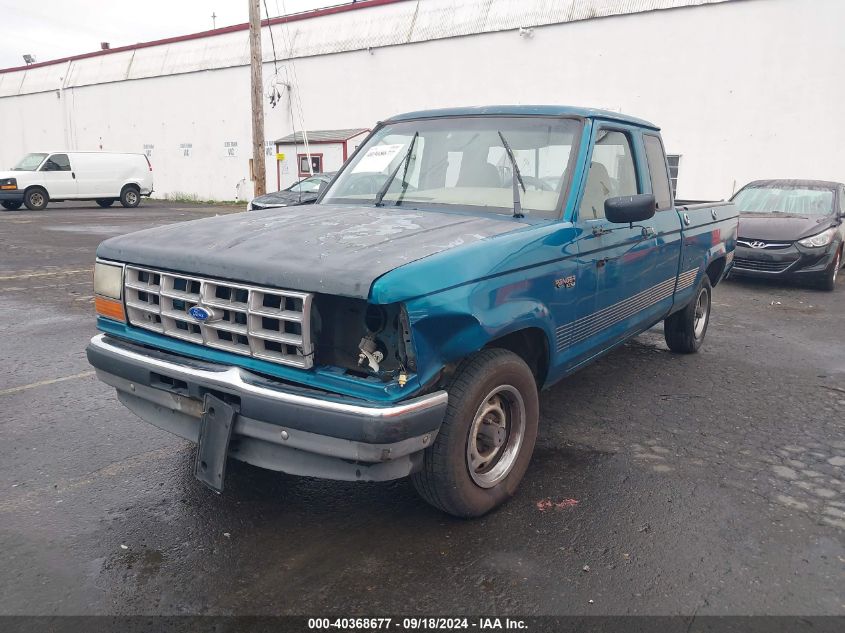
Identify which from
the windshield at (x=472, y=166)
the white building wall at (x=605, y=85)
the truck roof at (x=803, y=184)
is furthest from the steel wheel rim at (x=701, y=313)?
the white building wall at (x=605, y=85)

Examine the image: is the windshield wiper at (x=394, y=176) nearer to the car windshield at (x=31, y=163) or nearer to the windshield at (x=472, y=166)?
the windshield at (x=472, y=166)

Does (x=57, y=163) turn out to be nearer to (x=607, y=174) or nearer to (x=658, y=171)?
(x=658, y=171)

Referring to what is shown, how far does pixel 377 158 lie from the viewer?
4.37 m

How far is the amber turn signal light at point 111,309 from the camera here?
3.35 m

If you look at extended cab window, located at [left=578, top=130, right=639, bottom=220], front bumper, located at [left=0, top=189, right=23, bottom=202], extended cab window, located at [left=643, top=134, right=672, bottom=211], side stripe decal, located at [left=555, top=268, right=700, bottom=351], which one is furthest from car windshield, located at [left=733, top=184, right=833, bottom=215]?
front bumper, located at [left=0, top=189, right=23, bottom=202]

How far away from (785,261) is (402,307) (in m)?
8.91

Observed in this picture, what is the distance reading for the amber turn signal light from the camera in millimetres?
3346

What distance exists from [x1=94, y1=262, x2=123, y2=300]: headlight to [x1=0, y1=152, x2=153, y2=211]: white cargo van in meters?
21.7

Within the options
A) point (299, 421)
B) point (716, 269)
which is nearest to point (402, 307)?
point (299, 421)

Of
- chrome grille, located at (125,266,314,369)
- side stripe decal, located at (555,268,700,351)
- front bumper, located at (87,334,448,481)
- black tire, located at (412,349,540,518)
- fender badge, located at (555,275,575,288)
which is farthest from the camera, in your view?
side stripe decal, located at (555,268,700,351)

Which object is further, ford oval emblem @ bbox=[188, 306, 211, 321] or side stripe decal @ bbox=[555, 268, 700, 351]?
side stripe decal @ bbox=[555, 268, 700, 351]

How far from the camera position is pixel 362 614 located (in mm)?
2486

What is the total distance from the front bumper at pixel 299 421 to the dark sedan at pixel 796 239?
8.72 meters

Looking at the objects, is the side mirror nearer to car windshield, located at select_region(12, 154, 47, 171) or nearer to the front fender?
the front fender
